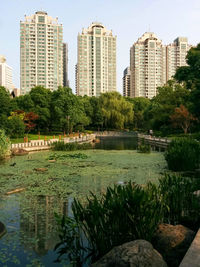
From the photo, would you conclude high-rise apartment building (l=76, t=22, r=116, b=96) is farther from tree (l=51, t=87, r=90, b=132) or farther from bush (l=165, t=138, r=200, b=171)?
bush (l=165, t=138, r=200, b=171)

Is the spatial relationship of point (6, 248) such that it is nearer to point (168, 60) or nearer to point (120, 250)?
point (120, 250)

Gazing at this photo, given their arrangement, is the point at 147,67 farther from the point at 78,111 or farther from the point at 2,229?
the point at 2,229

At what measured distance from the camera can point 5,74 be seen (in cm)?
15025

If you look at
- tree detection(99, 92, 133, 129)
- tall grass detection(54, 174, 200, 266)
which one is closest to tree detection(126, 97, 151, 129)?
tree detection(99, 92, 133, 129)

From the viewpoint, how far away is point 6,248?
5109mm

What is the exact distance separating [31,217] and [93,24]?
12925 centimetres


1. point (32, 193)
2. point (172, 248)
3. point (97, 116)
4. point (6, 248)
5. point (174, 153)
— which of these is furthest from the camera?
point (97, 116)

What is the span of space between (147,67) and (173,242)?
134346 millimetres

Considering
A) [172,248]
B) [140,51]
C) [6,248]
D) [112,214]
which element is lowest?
[6,248]

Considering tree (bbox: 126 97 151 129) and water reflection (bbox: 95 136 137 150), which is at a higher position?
tree (bbox: 126 97 151 129)

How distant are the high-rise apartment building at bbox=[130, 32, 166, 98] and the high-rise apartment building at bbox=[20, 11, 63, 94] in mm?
39475

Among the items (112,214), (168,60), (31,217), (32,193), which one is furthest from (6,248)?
(168,60)

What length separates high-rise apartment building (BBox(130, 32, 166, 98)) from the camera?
13212cm

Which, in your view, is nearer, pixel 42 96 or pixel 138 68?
pixel 42 96
